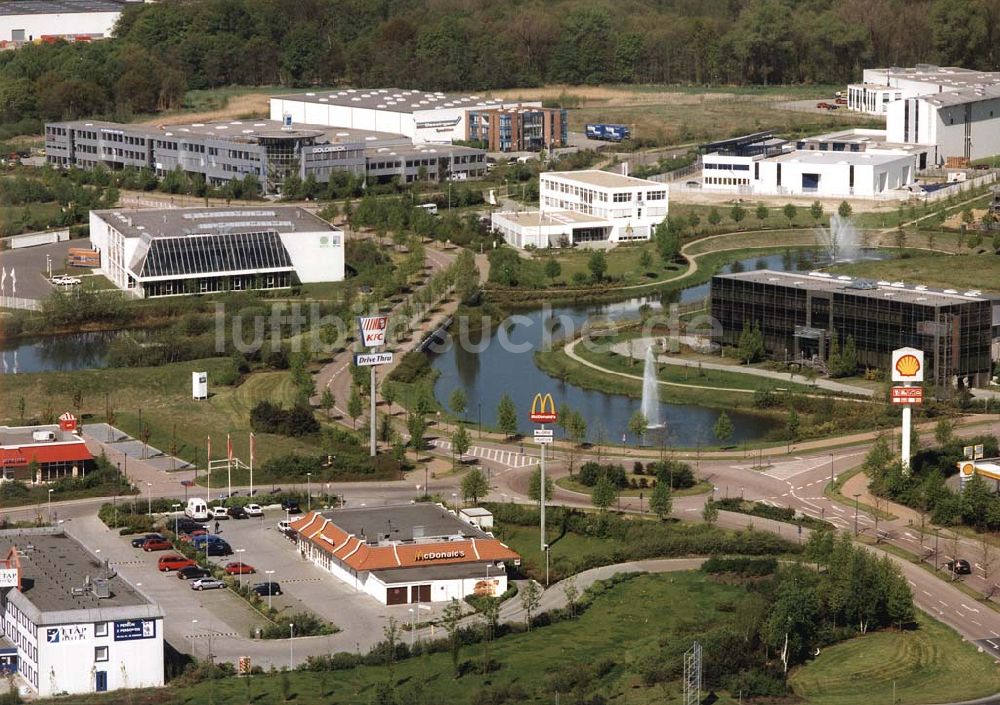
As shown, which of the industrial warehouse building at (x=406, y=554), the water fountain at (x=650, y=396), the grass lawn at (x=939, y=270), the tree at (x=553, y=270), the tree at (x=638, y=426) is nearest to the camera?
the industrial warehouse building at (x=406, y=554)

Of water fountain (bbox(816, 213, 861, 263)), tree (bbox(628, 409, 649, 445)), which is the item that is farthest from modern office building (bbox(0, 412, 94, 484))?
water fountain (bbox(816, 213, 861, 263))

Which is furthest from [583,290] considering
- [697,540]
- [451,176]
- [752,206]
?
[697,540]

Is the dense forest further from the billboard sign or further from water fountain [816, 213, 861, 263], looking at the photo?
the billboard sign

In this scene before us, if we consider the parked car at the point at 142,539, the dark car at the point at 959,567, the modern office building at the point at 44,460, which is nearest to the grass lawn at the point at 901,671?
the dark car at the point at 959,567

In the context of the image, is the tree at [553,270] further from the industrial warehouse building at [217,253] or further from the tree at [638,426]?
the tree at [638,426]

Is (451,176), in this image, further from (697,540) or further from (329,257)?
(697,540)

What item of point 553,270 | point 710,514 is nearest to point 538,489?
point 710,514

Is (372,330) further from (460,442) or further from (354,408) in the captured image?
(460,442)
